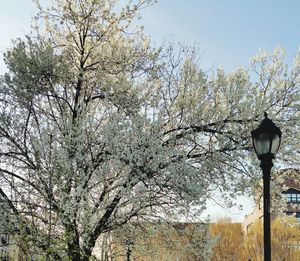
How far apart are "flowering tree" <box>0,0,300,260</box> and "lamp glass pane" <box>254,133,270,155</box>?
6.74m

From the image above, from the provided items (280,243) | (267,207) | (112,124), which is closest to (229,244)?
(280,243)

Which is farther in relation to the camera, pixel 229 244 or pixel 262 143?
pixel 229 244

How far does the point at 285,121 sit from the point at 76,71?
674 cm

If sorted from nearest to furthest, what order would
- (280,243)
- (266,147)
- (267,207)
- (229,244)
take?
(267,207), (266,147), (280,243), (229,244)

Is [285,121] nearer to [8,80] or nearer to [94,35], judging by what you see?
[94,35]

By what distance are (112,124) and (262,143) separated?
295 inches

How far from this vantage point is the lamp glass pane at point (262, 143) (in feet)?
25.7

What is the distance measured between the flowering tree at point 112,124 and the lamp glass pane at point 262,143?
6736 millimetres

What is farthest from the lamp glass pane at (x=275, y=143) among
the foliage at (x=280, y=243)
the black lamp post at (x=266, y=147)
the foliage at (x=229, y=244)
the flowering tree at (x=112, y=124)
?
the foliage at (x=229, y=244)

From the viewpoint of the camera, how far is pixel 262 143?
788 cm

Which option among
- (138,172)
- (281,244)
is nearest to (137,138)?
(138,172)

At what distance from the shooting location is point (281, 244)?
45438mm

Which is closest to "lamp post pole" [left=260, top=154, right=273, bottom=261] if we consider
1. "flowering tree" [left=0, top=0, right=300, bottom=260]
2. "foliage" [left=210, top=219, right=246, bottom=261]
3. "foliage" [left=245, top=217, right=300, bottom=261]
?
"flowering tree" [left=0, top=0, right=300, bottom=260]

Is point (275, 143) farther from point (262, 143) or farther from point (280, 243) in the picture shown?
point (280, 243)
